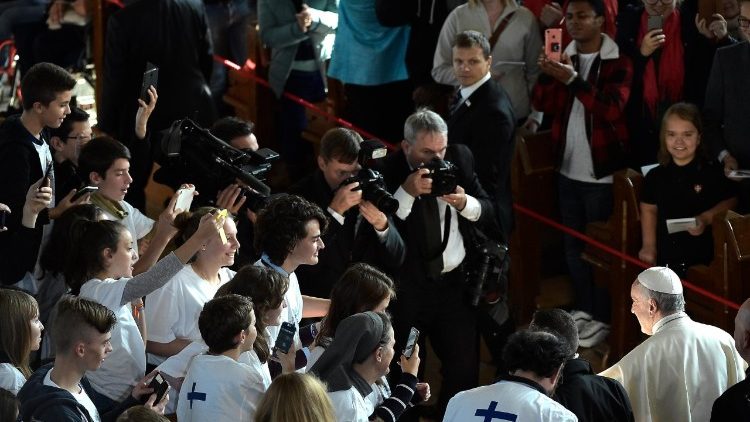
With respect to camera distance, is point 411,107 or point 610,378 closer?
point 610,378

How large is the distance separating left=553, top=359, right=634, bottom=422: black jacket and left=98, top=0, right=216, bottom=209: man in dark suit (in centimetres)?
323

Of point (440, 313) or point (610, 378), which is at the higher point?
point (610, 378)

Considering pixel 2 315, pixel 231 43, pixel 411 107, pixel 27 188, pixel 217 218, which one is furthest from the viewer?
pixel 231 43

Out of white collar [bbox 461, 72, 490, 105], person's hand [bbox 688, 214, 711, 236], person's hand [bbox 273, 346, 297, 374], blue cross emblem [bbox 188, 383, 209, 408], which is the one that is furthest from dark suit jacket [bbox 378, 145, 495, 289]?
blue cross emblem [bbox 188, 383, 209, 408]

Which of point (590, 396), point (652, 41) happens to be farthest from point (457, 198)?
point (590, 396)

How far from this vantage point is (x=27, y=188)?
696cm

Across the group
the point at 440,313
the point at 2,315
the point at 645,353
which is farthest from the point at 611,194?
the point at 2,315

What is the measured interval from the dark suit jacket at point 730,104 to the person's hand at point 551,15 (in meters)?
1.05

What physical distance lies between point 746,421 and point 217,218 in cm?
223

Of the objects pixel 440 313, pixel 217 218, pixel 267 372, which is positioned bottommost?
pixel 440 313

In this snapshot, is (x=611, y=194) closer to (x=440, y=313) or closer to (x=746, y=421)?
(x=440, y=313)

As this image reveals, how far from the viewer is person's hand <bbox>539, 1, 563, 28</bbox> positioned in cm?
838

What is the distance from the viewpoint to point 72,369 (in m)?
5.39

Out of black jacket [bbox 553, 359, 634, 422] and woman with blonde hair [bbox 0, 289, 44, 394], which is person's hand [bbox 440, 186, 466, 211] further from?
woman with blonde hair [bbox 0, 289, 44, 394]
